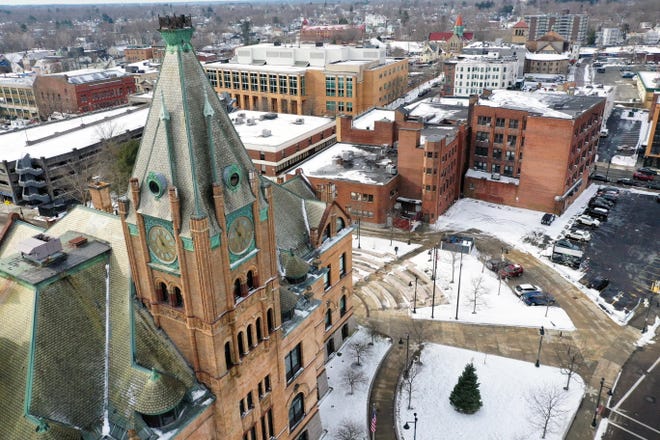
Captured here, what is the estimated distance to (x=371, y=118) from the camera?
10762 cm

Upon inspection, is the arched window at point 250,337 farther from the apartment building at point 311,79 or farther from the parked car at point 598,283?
the apartment building at point 311,79

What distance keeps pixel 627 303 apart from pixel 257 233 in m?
50.6

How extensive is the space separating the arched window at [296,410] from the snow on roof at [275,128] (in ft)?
208

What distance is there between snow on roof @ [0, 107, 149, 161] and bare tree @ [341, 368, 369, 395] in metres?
72.2

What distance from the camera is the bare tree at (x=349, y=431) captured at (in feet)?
136

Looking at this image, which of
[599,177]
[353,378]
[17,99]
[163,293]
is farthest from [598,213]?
[17,99]

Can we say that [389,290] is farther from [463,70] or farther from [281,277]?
[463,70]

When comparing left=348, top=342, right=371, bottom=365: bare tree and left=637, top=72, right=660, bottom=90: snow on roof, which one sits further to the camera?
left=637, top=72, right=660, bottom=90: snow on roof

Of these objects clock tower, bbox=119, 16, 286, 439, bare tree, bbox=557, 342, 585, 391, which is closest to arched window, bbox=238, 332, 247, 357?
clock tower, bbox=119, 16, 286, 439

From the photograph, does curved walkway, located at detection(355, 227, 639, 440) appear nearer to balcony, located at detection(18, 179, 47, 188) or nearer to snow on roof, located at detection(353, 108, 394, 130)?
snow on roof, located at detection(353, 108, 394, 130)

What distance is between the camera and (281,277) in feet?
138

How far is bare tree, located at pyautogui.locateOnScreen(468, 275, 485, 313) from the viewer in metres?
59.6

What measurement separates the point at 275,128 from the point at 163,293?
84.5m

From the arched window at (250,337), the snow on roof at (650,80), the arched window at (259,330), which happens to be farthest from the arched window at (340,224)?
the snow on roof at (650,80)
